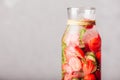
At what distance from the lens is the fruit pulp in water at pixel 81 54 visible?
120 centimetres

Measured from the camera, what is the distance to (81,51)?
1.20 m

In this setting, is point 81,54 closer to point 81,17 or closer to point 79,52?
point 79,52

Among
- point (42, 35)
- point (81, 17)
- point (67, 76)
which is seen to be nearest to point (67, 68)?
point (67, 76)

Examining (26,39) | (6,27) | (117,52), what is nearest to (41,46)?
(26,39)

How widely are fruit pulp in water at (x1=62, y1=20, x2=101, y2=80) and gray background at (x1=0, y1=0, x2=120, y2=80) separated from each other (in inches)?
26.1

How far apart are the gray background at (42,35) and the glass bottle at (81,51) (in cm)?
66

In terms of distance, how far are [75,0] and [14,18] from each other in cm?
32

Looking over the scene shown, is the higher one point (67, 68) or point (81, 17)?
point (81, 17)

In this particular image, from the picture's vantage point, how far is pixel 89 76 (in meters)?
1.20

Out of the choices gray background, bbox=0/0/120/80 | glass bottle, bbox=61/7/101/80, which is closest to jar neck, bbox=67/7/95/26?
glass bottle, bbox=61/7/101/80

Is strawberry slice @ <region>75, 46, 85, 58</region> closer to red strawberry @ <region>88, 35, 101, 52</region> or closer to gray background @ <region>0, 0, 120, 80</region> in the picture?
red strawberry @ <region>88, 35, 101, 52</region>

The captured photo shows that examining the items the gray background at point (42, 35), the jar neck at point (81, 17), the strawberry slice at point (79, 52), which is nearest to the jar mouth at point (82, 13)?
the jar neck at point (81, 17)

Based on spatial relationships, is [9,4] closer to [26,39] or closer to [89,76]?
[26,39]

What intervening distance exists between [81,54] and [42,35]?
0.72m
